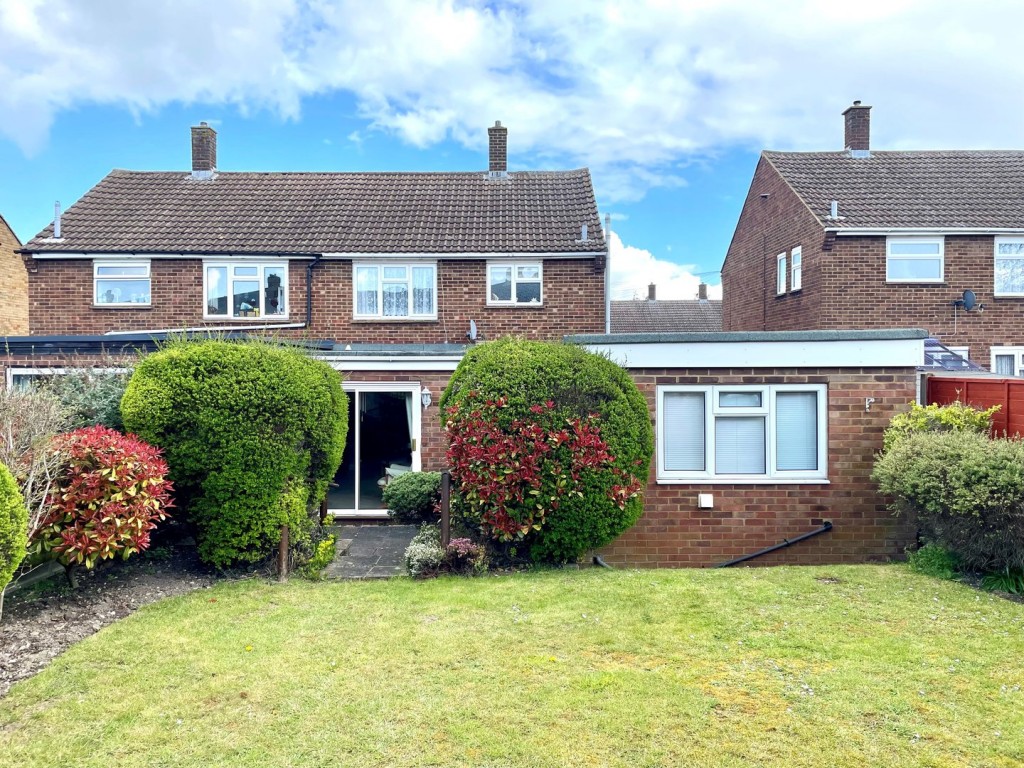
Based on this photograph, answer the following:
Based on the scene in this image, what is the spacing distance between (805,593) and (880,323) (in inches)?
508

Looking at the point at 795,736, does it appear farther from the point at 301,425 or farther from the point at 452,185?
the point at 452,185

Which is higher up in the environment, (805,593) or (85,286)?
(85,286)

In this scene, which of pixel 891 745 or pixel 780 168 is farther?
pixel 780 168

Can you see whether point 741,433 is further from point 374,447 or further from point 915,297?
point 915,297

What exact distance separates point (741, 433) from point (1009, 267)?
43.5 ft

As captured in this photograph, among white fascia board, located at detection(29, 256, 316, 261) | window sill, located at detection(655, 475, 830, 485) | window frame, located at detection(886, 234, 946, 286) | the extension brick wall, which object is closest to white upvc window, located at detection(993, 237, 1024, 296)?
the extension brick wall

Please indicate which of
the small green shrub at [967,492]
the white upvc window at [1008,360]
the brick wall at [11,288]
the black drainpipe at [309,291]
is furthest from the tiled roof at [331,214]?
the white upvc window at [1008,360]

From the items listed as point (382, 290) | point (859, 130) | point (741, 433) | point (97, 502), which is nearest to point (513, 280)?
point (382, 290)

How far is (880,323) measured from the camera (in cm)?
1703

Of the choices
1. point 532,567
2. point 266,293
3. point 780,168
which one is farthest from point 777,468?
point 780,168

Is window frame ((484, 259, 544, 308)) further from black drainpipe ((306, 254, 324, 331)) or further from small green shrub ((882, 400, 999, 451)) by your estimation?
small green shrub ((882, 400, 999, 451))

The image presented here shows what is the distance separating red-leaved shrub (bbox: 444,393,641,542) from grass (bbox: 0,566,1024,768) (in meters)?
0.95

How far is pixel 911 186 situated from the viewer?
60.9ft

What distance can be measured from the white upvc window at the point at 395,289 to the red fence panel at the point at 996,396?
11.3 metres
